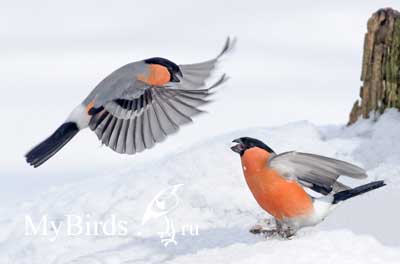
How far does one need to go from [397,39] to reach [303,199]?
3.68 meters

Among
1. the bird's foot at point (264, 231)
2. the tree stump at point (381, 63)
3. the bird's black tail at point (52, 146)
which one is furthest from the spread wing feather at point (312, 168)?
the tree stump at point (381, 63)

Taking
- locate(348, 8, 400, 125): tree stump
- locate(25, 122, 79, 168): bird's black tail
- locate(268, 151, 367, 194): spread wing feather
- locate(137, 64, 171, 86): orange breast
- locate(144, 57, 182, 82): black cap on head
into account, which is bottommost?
locate(268, 151, 367, 194): spread wing feather

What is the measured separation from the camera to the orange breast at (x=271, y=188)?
22.3 feet

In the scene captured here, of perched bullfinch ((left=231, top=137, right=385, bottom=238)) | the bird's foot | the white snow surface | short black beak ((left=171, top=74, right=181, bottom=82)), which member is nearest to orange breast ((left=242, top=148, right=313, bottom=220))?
perched bullfinch ((left=231, top=137, right=385, bottom=238))

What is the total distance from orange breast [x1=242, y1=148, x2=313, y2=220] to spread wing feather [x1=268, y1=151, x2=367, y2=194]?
5cm

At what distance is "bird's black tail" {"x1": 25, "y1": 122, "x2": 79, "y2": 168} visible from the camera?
7012mm

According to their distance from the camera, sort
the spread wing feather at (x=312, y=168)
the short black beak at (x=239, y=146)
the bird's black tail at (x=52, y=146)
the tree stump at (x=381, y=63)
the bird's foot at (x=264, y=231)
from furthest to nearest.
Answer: the tree stump at (x=381, y=63) → the bird's foot at (x=264, y=231) → the bird's black tail at (x=52, y=146) → the short black beak at (x=239, y=146) → the spread wing feather at (x=312, y=168)

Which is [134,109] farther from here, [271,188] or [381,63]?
[381,63]

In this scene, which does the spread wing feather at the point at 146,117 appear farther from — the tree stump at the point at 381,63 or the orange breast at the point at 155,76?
the tree stump at the point at 381,63

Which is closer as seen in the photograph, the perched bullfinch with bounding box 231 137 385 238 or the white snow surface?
the perched bullfinch with bounding box 231 137 385 238

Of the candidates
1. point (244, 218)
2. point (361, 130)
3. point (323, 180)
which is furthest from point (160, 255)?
point (361, 130)

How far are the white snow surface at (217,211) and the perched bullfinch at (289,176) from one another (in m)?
0.25

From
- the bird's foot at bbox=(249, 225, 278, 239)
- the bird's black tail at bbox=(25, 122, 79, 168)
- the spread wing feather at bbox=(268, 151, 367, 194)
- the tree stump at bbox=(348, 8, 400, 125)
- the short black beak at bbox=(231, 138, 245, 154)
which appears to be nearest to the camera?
the spread wing feather at bbox=(268, 151, 367, 194)

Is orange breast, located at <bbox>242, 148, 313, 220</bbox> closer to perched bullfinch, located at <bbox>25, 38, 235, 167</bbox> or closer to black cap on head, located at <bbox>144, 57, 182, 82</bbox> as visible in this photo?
perched bullfinch, located at <bbox>25, 38, 235, 167</bbox>
